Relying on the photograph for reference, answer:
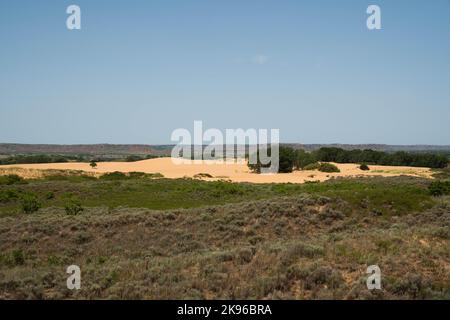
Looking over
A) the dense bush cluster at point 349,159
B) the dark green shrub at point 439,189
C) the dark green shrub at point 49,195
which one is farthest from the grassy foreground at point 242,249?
the dense bush cluster at point 349,159

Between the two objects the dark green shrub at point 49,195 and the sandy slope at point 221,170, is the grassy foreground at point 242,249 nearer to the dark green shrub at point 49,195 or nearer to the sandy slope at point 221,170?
the dark green shrub at point 49,195

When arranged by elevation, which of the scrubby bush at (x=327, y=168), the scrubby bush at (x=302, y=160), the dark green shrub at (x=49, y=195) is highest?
the scrubby bush at (x=302, y=160)

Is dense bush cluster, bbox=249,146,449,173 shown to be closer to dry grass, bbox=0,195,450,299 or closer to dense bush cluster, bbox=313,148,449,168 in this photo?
dense bush cluster, bbox=313,148,449,168

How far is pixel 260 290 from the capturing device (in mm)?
7652

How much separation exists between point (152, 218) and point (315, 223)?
682cm

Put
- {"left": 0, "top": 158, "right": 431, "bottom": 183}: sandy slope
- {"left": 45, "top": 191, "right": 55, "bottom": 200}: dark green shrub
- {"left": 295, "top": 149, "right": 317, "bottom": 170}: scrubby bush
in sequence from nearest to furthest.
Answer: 1. {"left": 45, "top": 191, "right": 55, "bottom": 200}: dark green shrub
2. {"left": 0, "top": 158, "right": 431, "bottom": 183}: sandy slope
3. {"left": 295, "top": 149, "right": 317, "bottom": 170}: scrubby bush

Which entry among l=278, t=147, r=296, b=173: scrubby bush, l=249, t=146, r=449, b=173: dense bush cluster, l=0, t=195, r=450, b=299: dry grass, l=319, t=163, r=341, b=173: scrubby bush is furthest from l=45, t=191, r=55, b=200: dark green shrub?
l=319, t=163, r=341, b=173: scrubby bush

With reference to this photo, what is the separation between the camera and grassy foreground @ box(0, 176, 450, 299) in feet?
25.9

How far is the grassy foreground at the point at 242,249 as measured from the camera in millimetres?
7902

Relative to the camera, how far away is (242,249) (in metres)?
10.5

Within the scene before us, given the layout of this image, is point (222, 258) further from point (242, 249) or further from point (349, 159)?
point (349, 159)

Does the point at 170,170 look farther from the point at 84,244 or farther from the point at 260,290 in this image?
the point at 260,290
